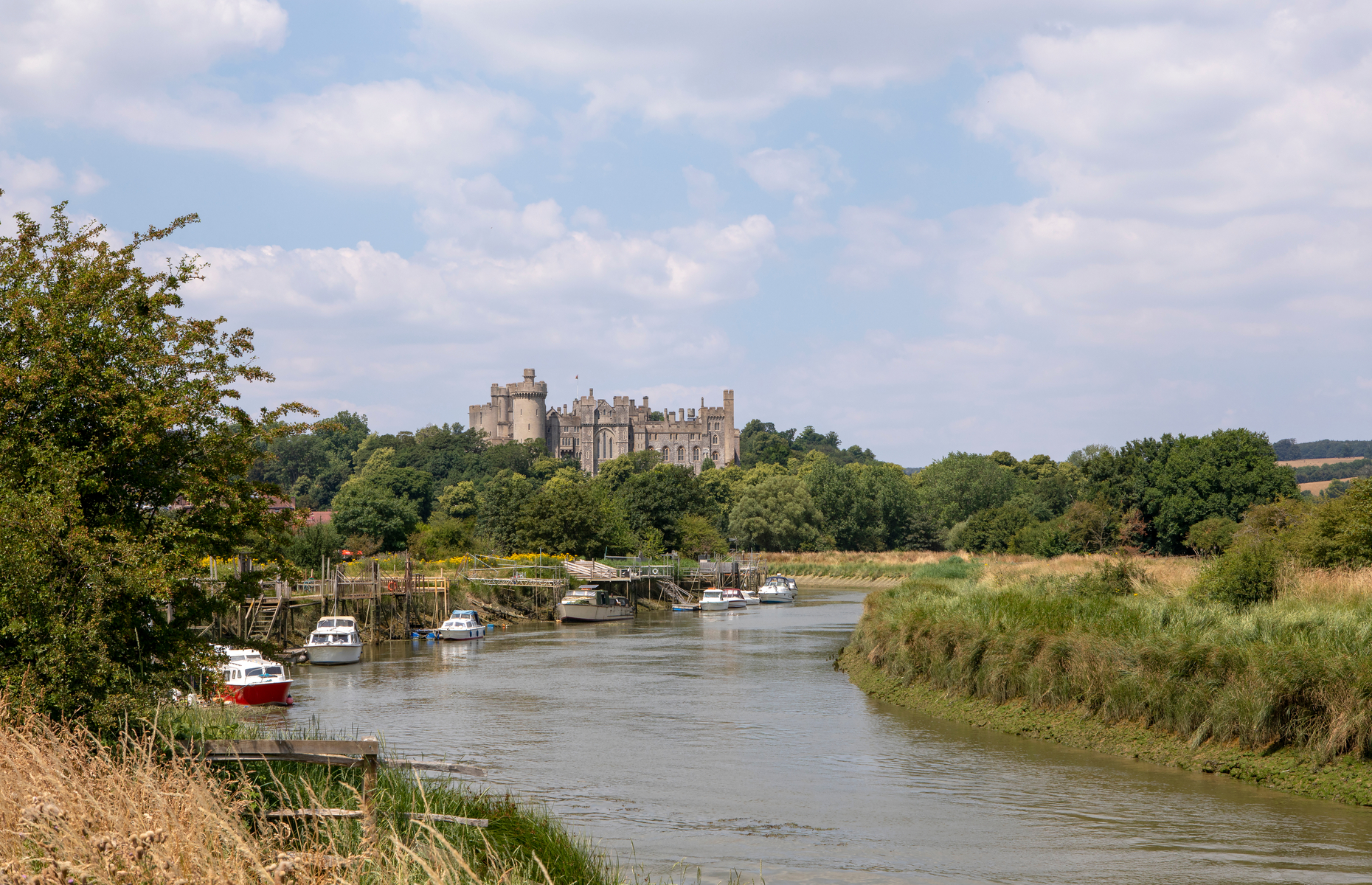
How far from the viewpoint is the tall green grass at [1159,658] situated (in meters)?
15.6

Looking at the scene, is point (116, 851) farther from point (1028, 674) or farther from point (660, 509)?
point (660, 509)

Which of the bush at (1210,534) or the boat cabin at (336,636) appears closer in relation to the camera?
the boat cabin at (336,636)

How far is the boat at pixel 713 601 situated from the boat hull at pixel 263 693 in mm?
45162

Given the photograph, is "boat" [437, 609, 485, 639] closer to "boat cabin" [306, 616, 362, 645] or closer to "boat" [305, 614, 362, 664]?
"boat cabin" [306, 616, 362, 645]

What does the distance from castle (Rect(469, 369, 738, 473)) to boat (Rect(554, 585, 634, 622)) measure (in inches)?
4876

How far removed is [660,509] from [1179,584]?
70.2m

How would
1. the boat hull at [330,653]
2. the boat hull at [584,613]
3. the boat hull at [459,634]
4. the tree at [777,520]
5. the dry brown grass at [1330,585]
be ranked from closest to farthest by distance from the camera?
1. the dry brown grass at [1330,585]
2. the boat hull at [330,653]
3. the boat hull at [459,634]
4. the boat hull at [584,613]
5. the tree at [777,520]

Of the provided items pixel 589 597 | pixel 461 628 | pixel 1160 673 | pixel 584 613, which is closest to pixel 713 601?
pixel 589 597

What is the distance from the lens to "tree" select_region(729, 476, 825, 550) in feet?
351

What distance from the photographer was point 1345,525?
77.0ft

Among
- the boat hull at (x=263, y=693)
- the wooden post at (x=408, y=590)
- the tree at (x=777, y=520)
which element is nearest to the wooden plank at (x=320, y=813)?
the boat hull at (x=263, y=693)

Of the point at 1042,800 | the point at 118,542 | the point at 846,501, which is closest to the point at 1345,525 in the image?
the point at 1042,800

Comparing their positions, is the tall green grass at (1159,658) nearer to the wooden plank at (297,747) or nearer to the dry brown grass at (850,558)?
the wooden plank at (297,747)

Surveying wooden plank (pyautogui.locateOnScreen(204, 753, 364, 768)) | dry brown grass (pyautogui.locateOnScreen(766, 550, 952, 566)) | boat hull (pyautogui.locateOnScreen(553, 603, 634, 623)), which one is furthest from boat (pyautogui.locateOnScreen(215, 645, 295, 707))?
dry brown grass (pyautogui.locateOnScreen(766, 550, 952, 566))
